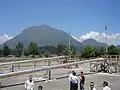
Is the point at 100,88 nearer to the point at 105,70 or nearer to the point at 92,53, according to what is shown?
the point at 105,70

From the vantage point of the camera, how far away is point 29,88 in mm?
11391

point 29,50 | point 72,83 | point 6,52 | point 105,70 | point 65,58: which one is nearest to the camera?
point 72,83

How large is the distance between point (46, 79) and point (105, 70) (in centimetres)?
1042

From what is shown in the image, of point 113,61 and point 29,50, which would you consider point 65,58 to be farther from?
point 29,50

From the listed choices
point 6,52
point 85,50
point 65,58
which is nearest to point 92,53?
point 85,50

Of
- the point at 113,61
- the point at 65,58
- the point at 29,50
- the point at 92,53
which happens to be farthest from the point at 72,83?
the point at 29,50

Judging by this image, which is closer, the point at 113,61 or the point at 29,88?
the point at 29,88

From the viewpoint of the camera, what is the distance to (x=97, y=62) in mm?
31984

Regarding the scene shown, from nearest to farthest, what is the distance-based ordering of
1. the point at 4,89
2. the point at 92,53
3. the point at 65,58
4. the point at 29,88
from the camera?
the point at 29,88
the point at 4,89
the point at 65,58
the point at 92,53

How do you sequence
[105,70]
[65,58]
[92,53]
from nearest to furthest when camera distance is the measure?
[105,70] → [65,58] → [92,53]

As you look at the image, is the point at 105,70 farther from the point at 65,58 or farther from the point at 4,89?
the point at 4,89

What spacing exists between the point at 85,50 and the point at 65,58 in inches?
2879

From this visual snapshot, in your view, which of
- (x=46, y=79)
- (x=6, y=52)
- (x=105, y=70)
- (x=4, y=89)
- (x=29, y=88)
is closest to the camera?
(x=29, y=88)

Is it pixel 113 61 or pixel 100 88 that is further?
pixel 113 61
